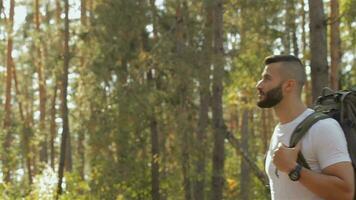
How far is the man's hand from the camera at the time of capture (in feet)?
9.54

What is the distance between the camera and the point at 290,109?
3145mm

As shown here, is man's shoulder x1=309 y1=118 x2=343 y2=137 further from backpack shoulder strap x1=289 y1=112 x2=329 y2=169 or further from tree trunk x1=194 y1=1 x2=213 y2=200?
tree trunk x1=194 y1=1 x2=213 y2=200

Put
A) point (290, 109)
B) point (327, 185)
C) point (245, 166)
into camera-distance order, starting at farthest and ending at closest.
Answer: point (245, 166) < point (290, 109) < point (327, 185)

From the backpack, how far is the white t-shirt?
0.03 m

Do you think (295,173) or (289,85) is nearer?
(295,173)

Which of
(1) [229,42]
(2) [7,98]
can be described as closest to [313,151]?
(1) [229,42]

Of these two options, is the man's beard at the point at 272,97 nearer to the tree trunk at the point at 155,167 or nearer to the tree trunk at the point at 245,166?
the tree trunk at the point at 155,167

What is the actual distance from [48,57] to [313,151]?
52.4 feet

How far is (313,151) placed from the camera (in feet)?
9.75

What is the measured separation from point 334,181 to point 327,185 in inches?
1.3

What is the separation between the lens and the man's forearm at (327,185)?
2.87 metres

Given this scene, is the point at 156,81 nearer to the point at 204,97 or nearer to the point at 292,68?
the point at 204,97

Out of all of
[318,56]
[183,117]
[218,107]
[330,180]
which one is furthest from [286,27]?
[330,180]

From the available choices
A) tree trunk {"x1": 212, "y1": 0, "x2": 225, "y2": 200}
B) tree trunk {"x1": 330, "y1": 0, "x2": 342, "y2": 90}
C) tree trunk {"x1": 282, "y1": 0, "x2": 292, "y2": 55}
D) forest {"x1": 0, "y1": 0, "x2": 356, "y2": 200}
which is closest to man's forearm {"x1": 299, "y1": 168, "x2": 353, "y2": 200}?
forest {"x1": 0, "y1": 0, "x2": 356, "y2": 200}
